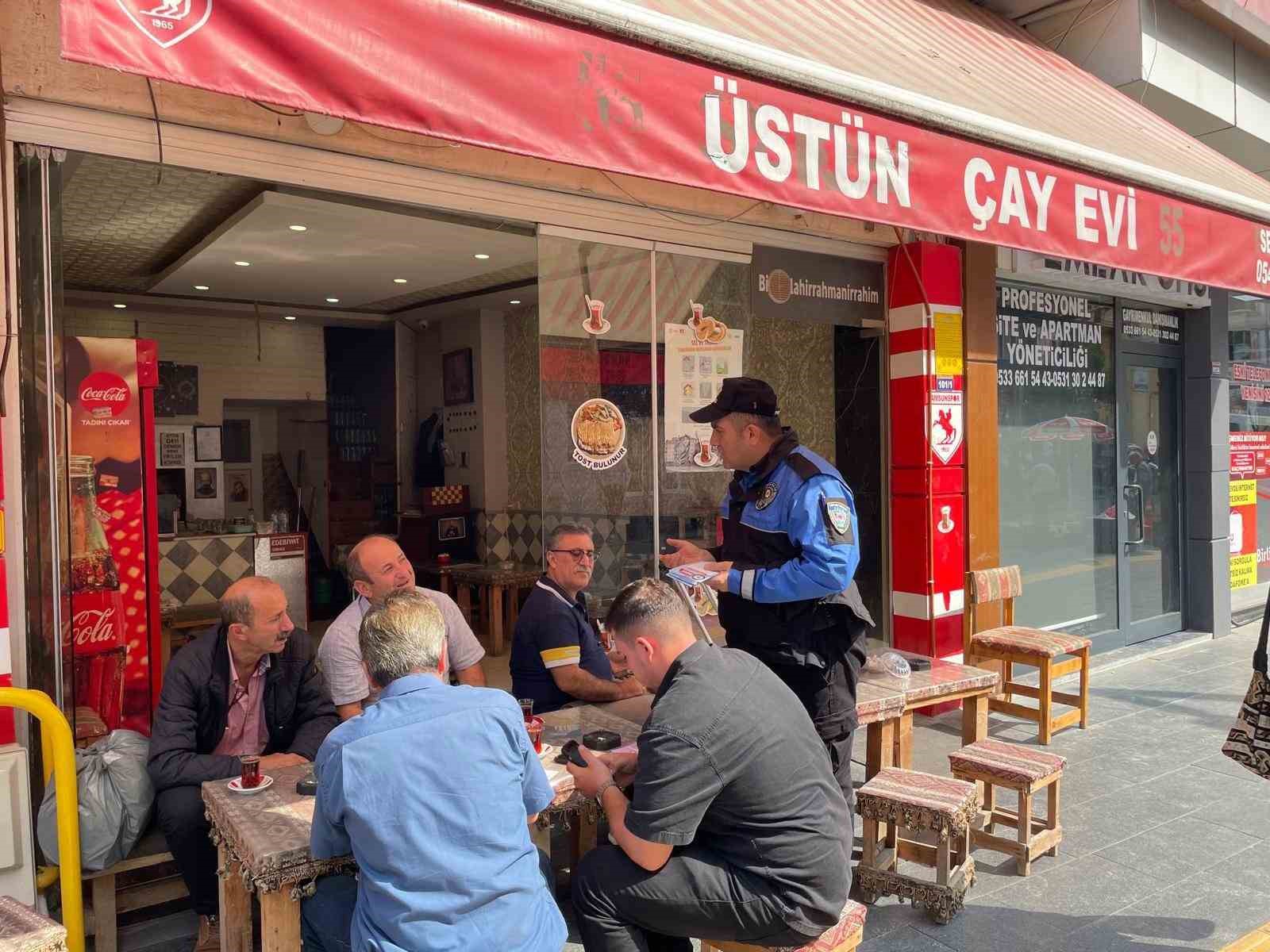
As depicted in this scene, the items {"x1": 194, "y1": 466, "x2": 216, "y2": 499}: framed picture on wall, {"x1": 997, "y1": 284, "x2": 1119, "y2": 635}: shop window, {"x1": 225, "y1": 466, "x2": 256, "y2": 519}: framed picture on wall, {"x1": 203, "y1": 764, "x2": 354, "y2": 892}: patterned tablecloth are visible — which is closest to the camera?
{"x1": 203, "y1": 764, "x2": 354, "y2": 892}: patterned tablecloth

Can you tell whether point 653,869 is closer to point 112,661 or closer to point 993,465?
point 112,661

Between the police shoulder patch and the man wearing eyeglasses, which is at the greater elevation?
the police shoulder patch

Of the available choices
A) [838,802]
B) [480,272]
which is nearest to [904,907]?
[838,802]

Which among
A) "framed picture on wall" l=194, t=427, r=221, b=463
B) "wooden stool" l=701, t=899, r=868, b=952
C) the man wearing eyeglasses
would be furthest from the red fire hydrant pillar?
"framed picture on wall" l=194, t=427, r=221, b=463

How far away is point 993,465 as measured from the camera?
20.6 feet

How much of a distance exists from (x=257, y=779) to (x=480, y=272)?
5.86m

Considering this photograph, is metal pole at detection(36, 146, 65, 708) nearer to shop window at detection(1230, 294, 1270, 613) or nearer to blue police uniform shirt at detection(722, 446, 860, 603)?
blue police uniform shirt at detection(722, 446, 860, 603)

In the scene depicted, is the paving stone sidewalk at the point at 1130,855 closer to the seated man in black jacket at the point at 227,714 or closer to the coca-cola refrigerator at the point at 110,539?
the seated man in black jacket at the point at 227,714

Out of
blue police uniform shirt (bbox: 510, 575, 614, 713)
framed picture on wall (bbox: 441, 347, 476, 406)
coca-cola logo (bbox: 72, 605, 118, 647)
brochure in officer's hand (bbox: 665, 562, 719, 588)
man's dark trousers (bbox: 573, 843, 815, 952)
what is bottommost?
man's dark trousers (bbox: 573, 843, 815, 952)

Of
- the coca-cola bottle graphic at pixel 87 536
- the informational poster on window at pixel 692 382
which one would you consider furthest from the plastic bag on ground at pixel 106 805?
the informational poster on window at pixel 692 382

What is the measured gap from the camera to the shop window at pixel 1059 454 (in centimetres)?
686

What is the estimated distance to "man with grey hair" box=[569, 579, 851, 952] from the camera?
2363 millimetres

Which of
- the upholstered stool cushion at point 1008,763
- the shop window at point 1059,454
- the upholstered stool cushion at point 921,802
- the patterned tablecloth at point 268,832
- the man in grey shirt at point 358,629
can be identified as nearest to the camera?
the patterned tablecloth at point 268,832

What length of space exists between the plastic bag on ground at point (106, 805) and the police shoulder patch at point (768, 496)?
2.27 m
